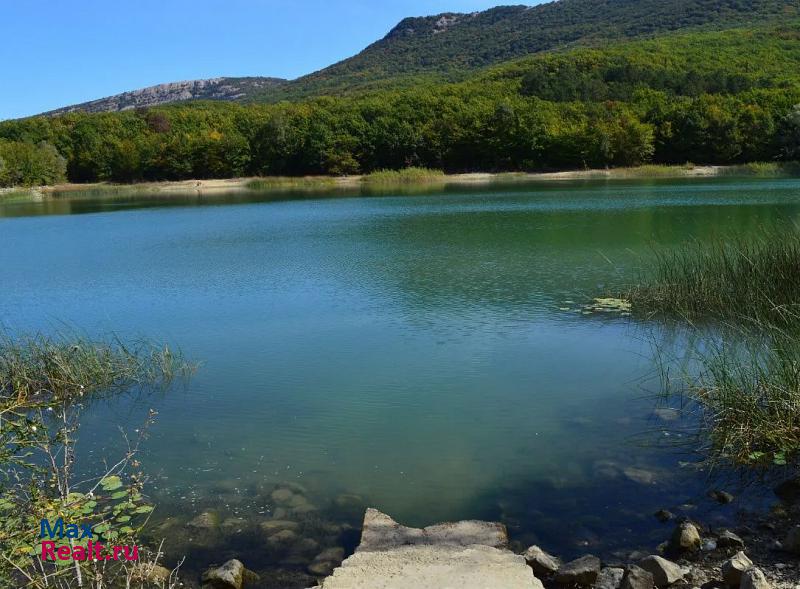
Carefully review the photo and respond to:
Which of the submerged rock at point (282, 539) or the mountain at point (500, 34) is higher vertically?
the mountain at point (500, 34)

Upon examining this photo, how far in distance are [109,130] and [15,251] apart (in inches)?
2352

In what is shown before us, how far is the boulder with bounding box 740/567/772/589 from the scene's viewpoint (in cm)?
335

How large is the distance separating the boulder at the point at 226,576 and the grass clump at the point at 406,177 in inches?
2063

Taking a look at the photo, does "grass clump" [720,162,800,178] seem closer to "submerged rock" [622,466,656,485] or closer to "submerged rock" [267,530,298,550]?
"submerged rock" [622,466,656,485]

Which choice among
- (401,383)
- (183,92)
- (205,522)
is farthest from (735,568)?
(183,92)

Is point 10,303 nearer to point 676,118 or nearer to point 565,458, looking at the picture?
point 565,458

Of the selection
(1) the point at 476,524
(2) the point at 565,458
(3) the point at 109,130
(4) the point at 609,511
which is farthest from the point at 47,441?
(3) the point at 109,130

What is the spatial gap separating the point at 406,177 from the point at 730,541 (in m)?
53.7

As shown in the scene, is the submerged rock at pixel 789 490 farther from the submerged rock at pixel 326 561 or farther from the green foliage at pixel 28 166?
the green foliage at pixel 28 166

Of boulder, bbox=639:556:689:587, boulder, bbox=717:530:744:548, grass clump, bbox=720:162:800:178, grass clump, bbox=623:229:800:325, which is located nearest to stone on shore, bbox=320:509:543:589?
boulder, bbox=639:556:689:587

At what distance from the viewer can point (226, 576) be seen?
4.12 m

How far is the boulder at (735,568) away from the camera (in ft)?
11.9

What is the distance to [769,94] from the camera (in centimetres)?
5647

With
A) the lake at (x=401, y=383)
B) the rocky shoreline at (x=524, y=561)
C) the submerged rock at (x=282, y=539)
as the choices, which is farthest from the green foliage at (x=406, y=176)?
the rocky shoreline at (x=524, y=561)
